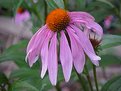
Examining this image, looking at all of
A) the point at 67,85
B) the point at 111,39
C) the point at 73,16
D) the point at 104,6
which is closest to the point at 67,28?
the point at 73,16

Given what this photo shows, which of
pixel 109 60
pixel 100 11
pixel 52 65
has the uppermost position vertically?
pixel 52 65

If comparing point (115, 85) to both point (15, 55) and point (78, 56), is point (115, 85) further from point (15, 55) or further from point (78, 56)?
point (15, 55)

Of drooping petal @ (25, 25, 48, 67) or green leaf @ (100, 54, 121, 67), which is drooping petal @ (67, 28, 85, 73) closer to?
drooping petal @ (25, 25, 48, 67)

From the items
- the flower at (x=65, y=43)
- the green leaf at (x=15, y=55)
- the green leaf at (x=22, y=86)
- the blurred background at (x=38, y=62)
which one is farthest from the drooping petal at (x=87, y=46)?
the green leaf at (x=15, y=55)

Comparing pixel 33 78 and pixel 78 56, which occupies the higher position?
pixel 78 56

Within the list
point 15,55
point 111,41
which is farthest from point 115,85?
point 15,55

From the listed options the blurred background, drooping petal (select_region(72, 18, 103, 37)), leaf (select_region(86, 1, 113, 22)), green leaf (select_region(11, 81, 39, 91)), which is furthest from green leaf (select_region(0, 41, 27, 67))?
drooping petal (select_region(72, 18, 103, 37))
